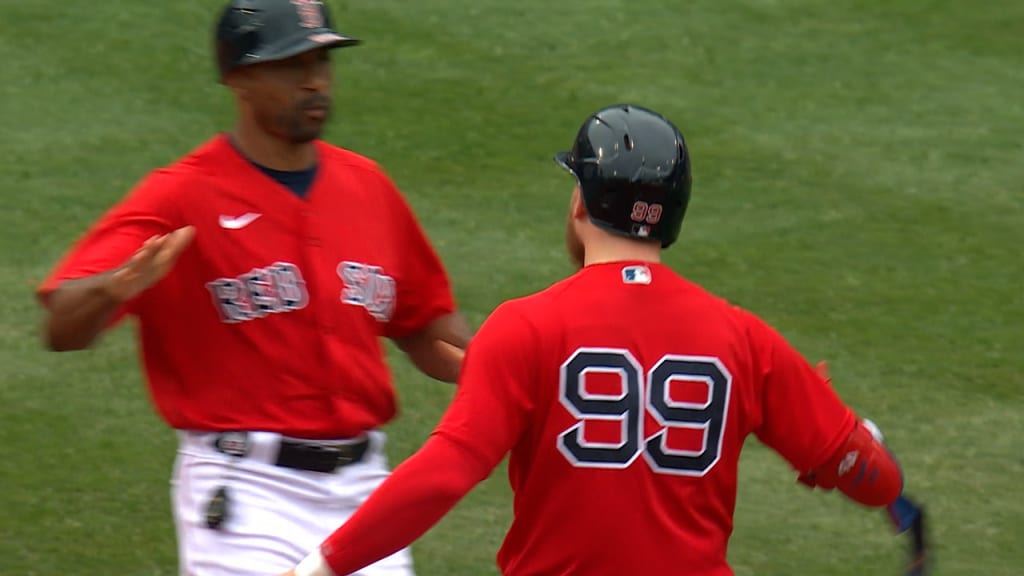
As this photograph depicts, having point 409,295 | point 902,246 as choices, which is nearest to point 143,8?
point 902,246

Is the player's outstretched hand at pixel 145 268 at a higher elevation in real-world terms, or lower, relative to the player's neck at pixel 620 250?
lower

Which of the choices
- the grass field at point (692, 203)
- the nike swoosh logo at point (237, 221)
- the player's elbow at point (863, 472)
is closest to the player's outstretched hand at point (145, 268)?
the nike swoosh logo at point (237, 221)

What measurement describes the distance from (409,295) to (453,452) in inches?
55.4

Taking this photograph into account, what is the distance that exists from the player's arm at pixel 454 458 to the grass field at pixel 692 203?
286cm

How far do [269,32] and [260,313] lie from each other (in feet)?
2.30

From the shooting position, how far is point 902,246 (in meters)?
9.13

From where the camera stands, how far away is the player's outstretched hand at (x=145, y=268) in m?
4.14

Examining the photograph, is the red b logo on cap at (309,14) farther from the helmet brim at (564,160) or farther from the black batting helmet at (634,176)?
the black batting helmet at (634,176)

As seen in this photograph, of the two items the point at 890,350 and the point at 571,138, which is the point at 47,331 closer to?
the point at 890,350

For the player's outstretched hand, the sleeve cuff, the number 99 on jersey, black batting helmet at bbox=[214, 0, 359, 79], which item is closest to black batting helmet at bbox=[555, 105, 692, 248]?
the number 99 on jersey

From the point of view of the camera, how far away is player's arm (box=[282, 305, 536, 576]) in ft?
11.5

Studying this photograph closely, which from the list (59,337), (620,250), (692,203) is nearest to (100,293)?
(59,337)

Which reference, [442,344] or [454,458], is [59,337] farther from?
[454,458]

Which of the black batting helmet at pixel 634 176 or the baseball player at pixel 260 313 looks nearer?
the black batting helmet at pixel 634 176
